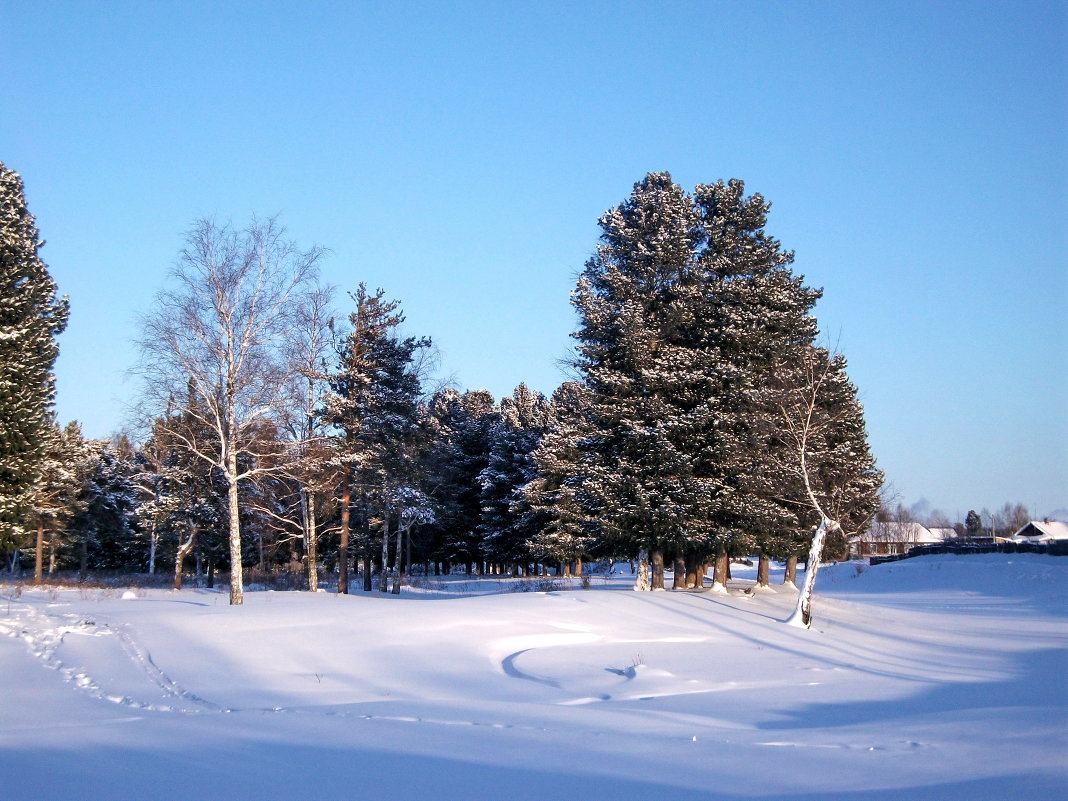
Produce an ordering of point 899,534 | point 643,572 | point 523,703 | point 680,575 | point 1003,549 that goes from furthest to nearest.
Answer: point 899,534
point 1003,549
point 680,575
point 643,572
point 523,703

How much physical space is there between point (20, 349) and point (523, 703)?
23.4m

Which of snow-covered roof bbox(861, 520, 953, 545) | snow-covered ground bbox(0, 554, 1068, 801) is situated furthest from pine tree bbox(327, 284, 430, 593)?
snow-covered roof bbox(861, 520, 953, 545)

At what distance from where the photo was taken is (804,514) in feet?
107

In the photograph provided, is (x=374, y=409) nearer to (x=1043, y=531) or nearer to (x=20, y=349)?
(x=20, y=349)

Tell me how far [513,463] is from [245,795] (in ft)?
158

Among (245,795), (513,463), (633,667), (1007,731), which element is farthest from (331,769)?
(513,463)

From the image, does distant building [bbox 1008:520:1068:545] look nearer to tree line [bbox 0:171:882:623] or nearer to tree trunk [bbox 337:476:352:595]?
tree line [bbox 0:171:882:623]

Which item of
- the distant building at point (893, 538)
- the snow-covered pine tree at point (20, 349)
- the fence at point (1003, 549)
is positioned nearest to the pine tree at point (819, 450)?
the fence at point (1003, 549)

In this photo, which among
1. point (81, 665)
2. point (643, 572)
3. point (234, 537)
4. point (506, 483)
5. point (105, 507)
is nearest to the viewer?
point (81, 665)

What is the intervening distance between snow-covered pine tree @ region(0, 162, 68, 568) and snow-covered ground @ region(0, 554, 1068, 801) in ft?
22.8

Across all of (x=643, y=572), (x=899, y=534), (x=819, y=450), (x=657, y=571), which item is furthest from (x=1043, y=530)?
(x=643, y=572)

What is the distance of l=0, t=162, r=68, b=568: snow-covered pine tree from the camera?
88.0ft

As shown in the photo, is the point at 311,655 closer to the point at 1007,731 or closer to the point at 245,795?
the point at 245,795

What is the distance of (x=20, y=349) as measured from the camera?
89.6ft
